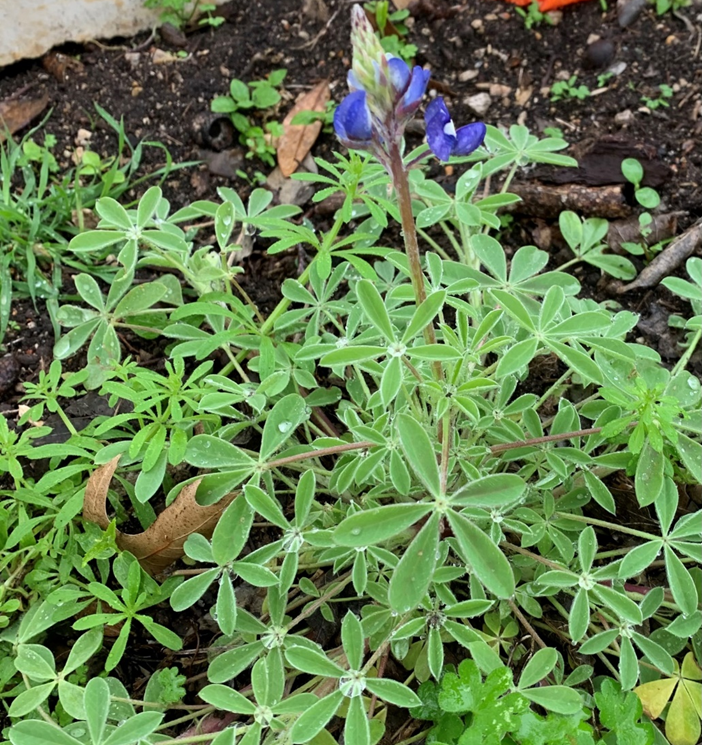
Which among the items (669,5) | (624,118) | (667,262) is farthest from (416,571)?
(669,5)

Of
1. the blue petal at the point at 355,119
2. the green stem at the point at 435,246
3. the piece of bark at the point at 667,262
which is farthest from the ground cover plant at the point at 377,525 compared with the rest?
the piece of bark at the point at 667,262

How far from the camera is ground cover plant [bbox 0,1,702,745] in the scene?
1473 mm

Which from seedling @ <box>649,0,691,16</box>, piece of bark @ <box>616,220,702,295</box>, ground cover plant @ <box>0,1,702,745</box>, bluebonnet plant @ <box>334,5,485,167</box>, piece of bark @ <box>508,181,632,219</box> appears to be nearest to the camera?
bluebonnet plant @ <box>334,5,485,167</box>

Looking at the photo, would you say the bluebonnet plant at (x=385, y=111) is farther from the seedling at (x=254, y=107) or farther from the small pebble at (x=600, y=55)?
the small pebble at (x=600, y=55)

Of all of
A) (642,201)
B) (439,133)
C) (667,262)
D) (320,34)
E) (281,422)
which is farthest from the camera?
(320,34)

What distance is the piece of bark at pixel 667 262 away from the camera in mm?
2586

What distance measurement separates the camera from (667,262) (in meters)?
2.60

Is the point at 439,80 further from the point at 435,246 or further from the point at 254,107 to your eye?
the point at 435,246

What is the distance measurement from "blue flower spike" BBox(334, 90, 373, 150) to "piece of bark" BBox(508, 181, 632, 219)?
168cm

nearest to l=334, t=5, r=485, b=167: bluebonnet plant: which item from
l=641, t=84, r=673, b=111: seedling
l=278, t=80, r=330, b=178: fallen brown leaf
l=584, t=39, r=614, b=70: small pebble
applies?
l=278, t=80, r=330, b=178: fallen brown leaf

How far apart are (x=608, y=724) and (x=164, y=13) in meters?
3.54

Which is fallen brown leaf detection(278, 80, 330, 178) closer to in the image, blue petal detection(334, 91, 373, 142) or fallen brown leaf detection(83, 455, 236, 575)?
fallen brown leaf detection(83, 455, 236, 575)

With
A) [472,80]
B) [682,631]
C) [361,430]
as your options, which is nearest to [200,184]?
[472,80]

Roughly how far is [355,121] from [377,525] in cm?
76
